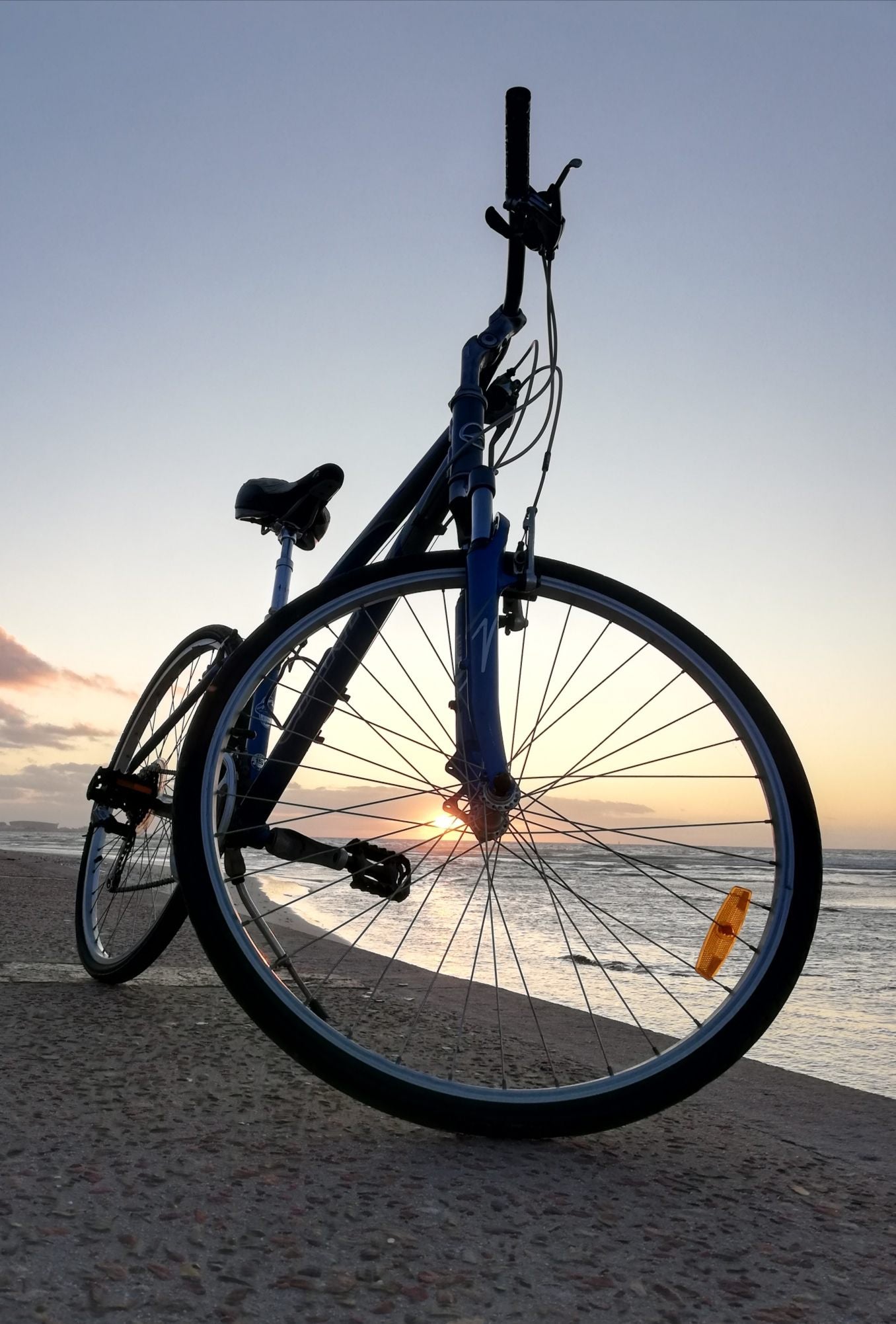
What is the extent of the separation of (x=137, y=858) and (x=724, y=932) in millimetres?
1901

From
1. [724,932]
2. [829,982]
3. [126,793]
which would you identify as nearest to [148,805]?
[126,793]

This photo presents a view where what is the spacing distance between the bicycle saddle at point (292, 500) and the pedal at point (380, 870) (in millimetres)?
→ 1009

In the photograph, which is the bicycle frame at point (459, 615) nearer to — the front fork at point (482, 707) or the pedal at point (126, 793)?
the front fork at point (482, 707)

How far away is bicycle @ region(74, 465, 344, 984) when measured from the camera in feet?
8.50

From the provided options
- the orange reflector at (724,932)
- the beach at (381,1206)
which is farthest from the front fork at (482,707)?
the beach at (381,1206)

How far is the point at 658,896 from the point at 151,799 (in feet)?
24.9

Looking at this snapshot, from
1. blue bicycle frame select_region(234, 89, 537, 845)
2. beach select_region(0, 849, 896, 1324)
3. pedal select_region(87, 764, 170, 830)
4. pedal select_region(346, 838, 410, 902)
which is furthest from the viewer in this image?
pedal select_region(87, 764, 170, 830)

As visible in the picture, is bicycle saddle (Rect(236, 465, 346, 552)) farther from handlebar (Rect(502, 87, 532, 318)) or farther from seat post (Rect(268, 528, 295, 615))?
handlebar (Rect(502, 87, 532, 318))

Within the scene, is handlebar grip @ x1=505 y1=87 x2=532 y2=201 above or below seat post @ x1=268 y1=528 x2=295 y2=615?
above

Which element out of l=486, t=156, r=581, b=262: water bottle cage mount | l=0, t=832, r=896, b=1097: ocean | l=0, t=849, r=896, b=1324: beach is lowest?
l=0, t=832, r=896, b=1097: ocean

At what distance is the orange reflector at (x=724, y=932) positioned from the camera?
5.64ft

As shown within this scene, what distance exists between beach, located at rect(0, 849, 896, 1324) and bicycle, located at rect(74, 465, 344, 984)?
2.27 feet

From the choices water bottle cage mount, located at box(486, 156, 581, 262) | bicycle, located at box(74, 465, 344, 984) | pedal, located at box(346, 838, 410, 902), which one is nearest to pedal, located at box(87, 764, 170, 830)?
bicycle, located at box(74, 465, 344, 984)

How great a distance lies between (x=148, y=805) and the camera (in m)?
2.60
